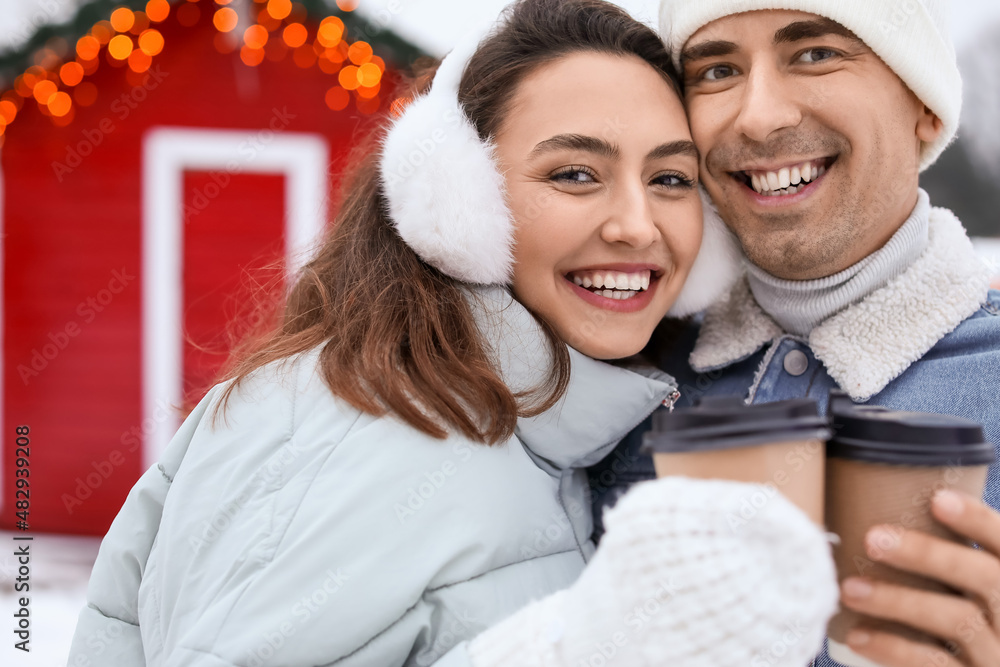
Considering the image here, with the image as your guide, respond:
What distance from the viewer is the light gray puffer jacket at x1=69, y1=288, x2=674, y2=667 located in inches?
53.7

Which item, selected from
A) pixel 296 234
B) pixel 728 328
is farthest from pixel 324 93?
pixel 728 328

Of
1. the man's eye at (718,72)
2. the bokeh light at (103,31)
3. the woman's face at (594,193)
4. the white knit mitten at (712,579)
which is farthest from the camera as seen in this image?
the bokeh light at (103,31)

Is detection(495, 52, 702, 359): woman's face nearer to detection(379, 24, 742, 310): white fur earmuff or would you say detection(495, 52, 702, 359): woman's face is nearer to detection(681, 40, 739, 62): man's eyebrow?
detection(379, 24, 742, 310): white fur earmuff

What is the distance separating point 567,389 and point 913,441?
0.84 meters

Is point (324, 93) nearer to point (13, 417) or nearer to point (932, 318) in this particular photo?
point (13, 417)

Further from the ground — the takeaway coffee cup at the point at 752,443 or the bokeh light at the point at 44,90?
the bokeh light at the point at 44,90

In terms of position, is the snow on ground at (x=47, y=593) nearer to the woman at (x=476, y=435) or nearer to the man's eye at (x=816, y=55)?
the woman at (x=476, y=435)

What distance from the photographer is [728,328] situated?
88.9 inches

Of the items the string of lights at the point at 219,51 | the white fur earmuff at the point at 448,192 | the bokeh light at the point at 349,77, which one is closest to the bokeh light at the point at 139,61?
the string of lights at the point at 219,51

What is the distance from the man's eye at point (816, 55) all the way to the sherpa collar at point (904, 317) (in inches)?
22.5

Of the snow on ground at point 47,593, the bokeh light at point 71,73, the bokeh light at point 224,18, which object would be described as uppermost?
the bokeh light at point 224,18

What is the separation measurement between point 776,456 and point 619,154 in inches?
40.7

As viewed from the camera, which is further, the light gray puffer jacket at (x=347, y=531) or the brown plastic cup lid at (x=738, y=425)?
the light gray puffer jacket at (x=347, y=531)

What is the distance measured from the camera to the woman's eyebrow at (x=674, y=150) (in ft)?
6.23
